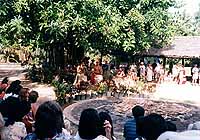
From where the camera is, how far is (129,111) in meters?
12.6

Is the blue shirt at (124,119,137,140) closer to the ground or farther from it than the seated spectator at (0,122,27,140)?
closer to the ground

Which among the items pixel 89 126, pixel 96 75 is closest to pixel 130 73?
pixel 96 75

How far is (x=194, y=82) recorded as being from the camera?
2431 cm

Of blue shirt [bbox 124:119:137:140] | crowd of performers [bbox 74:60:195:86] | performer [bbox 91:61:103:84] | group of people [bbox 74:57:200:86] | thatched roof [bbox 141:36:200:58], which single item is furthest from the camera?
thatched roof [bbox 141:36:200:58]

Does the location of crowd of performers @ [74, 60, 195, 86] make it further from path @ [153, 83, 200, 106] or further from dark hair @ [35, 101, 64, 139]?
dark hair @ [35, 101, 64, 139]

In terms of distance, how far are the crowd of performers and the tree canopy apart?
62.5 inches

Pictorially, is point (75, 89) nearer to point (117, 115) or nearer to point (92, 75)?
point (92, 75)

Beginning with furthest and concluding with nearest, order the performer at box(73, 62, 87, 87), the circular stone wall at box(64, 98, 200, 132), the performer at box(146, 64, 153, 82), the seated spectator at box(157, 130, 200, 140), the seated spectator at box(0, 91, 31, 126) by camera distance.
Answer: the performer at box(146, 64, 153, 82), the performer at box(73, 62, 87, 87), the circular stone wall at box(64, 98, 200, 132), the seated spectator at box(0, 91, 31, 126), the seated spectator at box(157, 130, 200, 140)

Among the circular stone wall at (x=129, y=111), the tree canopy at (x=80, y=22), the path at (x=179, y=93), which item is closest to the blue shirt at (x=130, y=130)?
the circular stone wall at (x=129, y=111)

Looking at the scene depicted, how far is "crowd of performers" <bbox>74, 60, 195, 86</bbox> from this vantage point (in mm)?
20453

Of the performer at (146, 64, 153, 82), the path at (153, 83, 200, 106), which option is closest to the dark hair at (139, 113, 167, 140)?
the path at (153, 83, 200, 106)

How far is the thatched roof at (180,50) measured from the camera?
25.0 metres

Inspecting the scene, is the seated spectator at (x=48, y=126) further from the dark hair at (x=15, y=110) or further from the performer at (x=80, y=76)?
the performer at (x=80, y=76)

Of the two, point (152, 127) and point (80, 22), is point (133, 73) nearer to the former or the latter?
point (80, 22)
